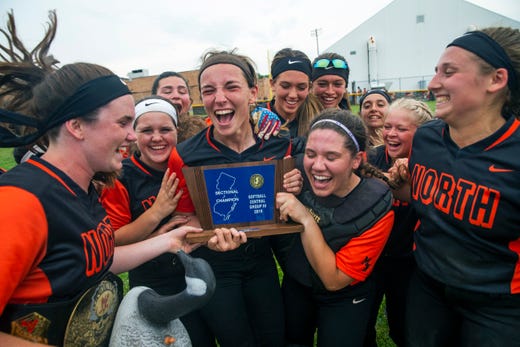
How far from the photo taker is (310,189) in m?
2.39

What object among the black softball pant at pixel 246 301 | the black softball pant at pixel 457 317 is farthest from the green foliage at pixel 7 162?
the black softball pant at pixel 457 317

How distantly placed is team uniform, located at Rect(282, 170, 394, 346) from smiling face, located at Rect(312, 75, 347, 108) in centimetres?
175

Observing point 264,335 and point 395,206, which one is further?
point 395,206

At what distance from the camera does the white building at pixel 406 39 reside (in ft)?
113

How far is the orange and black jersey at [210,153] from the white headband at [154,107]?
1.38 feet

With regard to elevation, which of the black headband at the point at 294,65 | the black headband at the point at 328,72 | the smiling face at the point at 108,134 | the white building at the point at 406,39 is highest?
the white building at the point at 406,39

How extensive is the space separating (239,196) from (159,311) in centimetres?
91

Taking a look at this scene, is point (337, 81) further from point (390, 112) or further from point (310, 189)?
point (310, 189)

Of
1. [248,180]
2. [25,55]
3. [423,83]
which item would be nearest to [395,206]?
[248,180]

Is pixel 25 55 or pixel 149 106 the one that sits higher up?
pixel 25 55

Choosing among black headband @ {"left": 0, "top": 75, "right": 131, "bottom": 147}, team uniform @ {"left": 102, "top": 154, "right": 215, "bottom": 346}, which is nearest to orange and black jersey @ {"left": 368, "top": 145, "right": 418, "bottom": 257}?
team uniform @ {"left": 102, "top": 154, "right": 215, "bottom": 346}

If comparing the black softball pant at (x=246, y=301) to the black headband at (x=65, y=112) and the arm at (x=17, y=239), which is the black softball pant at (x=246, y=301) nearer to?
the arm at (x=17, y=239)

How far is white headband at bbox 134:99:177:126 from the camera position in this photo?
8.53 ft

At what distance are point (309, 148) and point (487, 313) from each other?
4.95 ft
